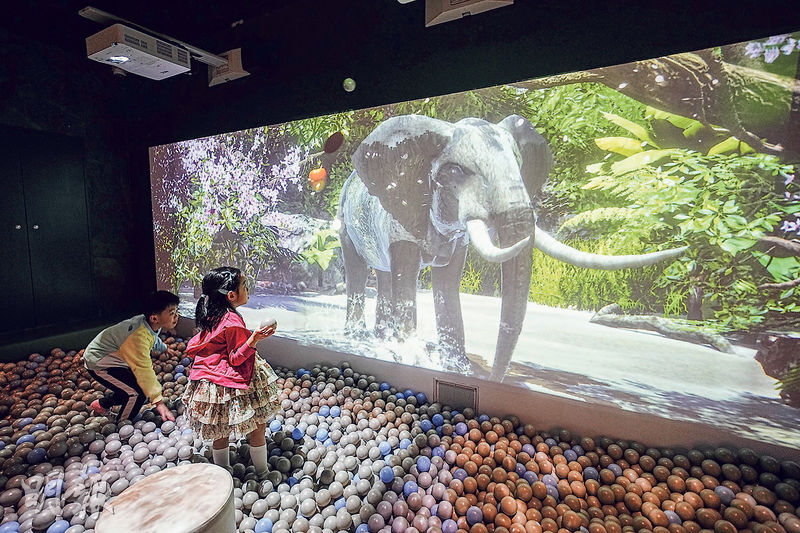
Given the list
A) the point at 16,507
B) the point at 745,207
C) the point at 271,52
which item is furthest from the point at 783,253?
the point at 16,507

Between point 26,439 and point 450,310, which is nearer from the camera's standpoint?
point 26,439

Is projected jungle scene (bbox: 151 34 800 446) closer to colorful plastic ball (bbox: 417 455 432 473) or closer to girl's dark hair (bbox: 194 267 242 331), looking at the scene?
colorful plastic ball (bbox: 417 455 432 473)

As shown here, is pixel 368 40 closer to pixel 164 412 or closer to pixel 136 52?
pixel 136 52

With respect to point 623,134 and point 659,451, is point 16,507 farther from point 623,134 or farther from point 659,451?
point 623,134

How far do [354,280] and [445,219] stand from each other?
0.93 metres

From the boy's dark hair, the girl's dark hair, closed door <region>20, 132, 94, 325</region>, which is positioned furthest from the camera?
closed door <region>20, 132, 94, 325</region>

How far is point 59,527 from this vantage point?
6.29 feet

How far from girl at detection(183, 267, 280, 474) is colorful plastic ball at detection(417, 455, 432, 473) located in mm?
895

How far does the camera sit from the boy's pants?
9.18 ft

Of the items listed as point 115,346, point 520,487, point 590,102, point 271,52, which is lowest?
point 520,487

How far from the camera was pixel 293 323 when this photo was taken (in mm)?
3719

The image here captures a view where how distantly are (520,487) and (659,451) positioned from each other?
837 mm

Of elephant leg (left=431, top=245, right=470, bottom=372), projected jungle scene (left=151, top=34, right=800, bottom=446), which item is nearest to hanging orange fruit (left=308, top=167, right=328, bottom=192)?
projected jungle scene (left=151, top=34, right=800, bottom=446)

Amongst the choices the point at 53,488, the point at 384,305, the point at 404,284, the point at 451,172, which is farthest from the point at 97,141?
the point at 451,172
